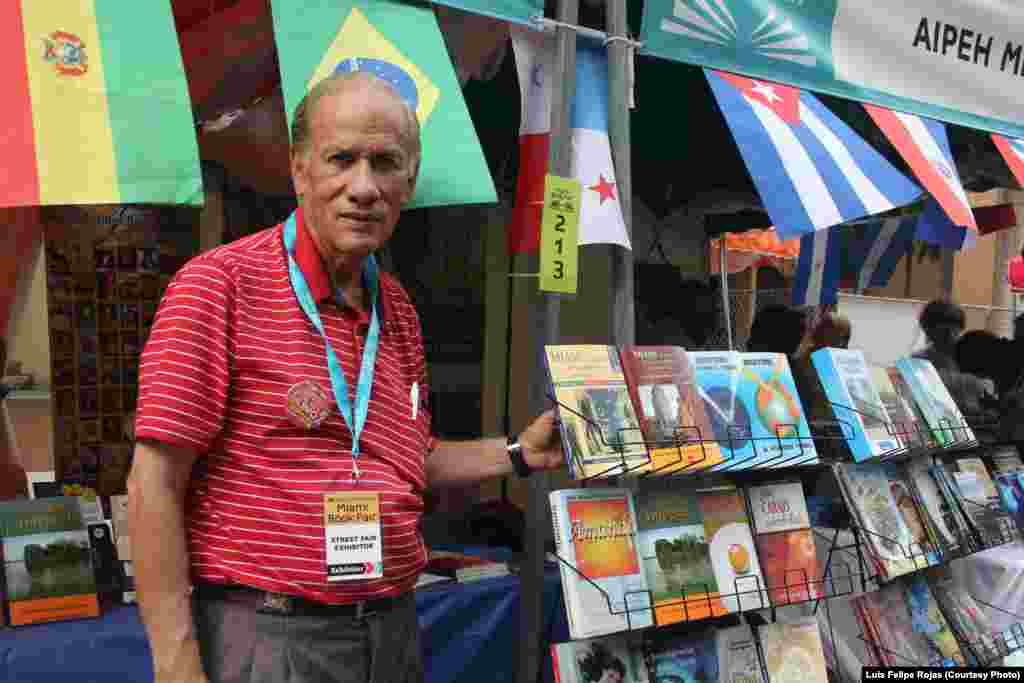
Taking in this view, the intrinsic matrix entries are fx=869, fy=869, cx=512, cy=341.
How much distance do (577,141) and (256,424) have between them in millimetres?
1425

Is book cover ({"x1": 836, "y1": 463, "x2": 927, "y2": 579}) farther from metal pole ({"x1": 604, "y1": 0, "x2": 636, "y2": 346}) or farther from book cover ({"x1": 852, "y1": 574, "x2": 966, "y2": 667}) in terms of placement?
metal pole ({"x1": 604, "y1": 0, "x2": 636, "y2": 346})

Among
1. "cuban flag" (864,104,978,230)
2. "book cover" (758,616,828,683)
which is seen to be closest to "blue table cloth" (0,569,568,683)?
"book cover" (758,616,828,683)

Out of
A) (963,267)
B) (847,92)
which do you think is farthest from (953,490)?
(963,267)

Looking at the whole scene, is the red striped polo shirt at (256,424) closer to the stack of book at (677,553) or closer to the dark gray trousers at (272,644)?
the dark gray trousers at (272,644)

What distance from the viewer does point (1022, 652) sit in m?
2.99

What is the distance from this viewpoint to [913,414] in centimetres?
279

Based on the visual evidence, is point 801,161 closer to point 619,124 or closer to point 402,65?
point 619,124

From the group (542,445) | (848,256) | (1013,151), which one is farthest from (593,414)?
(848,256)

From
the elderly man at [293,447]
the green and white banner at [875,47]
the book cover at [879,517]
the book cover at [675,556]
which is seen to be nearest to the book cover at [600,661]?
the book cover at [675,556]

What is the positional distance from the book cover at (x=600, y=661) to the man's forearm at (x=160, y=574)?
816mm

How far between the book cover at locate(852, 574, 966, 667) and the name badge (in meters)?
1.72

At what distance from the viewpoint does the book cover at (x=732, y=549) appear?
2.18 metres

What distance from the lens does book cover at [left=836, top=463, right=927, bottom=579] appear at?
2465mm

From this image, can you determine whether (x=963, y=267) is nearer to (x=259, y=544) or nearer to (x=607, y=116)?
(x=607, y=116)
